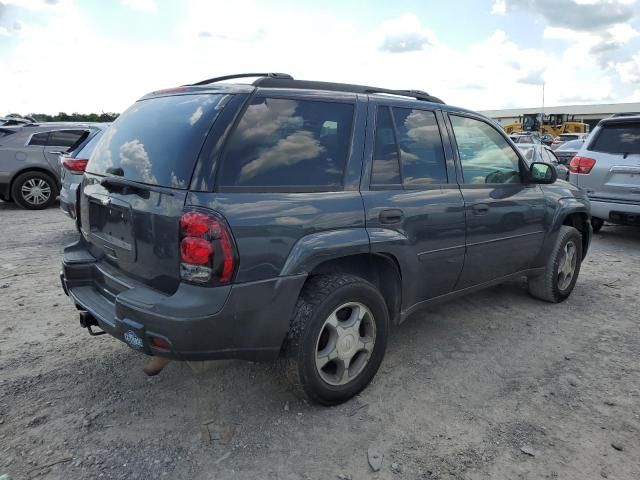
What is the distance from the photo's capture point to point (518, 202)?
408 cm

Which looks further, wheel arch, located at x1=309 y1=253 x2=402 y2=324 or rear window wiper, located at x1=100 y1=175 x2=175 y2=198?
wheel arch, located at x1=309 y1=253 x2=402 y2=324

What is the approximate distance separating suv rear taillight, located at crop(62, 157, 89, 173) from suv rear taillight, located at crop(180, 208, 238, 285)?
4.85m

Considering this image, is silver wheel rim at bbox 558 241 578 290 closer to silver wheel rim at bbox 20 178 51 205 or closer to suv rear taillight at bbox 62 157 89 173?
suv rear taillight at bbox 62 157 89 173

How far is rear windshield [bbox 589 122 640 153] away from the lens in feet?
23.0

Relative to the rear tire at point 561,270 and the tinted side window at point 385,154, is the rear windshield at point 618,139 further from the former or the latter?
the tinted side window at point 385,154

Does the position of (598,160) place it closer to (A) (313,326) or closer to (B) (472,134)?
(B) (472,134)

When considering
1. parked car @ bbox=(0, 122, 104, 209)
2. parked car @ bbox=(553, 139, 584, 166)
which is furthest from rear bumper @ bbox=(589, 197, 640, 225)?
parked car @ bbox=(0, 122, 104, 209)

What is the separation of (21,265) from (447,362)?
190 inches

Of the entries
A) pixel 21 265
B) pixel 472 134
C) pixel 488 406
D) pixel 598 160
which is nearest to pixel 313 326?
pixel 488 406

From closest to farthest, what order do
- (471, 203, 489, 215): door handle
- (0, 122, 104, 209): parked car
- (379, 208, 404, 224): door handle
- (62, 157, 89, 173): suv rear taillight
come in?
(379, 208, 404, 224): door handle
(471, 203, 489, 215): door handle
(62, 157, 89, 173): suv rear taillight
(0, 122, 104, 209): parked car

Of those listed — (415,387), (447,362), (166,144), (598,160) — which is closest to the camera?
(166,144)

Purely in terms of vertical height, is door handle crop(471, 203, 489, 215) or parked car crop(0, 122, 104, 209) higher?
parked car crop(0, 122, 104, 209)

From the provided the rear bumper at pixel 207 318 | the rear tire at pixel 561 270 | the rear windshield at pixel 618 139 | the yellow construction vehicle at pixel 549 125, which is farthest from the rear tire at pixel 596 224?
the yellow construction vehicle at pixel 549 125

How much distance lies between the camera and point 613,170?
708 centimetres
